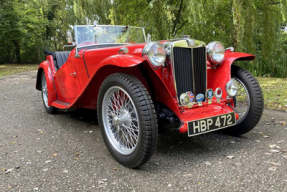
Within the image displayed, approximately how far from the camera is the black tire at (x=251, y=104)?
3.06 meters

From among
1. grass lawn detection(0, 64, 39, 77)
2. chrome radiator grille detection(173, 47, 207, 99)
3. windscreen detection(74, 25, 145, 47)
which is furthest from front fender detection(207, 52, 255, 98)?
grass lawn detection(0, 64, 39, 77)

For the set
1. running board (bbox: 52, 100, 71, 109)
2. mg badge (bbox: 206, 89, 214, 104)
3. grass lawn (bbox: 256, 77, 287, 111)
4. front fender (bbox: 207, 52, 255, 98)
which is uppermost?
front fender (bbox: 207, 52, 255, 98)

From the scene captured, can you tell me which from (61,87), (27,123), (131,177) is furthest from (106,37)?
(131,177)

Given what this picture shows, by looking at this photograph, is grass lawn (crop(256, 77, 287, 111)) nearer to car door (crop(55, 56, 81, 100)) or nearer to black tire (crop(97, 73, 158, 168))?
black tire (crop(97, 73, 158, 168))

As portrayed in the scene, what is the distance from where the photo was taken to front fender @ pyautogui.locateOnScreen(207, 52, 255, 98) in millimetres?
3125

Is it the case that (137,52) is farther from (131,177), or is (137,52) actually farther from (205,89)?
(131,177)

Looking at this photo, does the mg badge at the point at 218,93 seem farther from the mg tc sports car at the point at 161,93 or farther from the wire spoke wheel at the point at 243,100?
the wire spoke wheel at the point at 243,100

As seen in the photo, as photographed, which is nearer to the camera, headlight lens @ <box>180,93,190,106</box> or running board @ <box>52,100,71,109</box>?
headlight lens @ <box>180,93,190,106</box>

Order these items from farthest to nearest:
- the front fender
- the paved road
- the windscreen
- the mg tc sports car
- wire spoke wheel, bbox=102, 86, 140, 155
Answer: the windscreen → the front fender → wire spoke wheel, bbox=102, 86, 140, 155 → the mg tc sports car → the paved road

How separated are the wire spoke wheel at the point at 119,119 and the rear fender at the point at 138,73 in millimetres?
271

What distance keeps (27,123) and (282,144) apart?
3981mm

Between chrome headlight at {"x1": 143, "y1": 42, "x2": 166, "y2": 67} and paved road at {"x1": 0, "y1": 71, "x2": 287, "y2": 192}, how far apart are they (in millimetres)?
1084

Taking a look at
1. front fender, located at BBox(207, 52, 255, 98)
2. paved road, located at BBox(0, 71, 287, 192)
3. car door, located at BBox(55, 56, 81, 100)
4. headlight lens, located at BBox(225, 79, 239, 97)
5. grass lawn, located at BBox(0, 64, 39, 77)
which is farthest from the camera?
grass lawn, located at BBox(0, 64, 39, 77)

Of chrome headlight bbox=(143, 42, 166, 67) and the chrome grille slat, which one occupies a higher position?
chrome headlight bbox=(143, 42, 166, 67)
